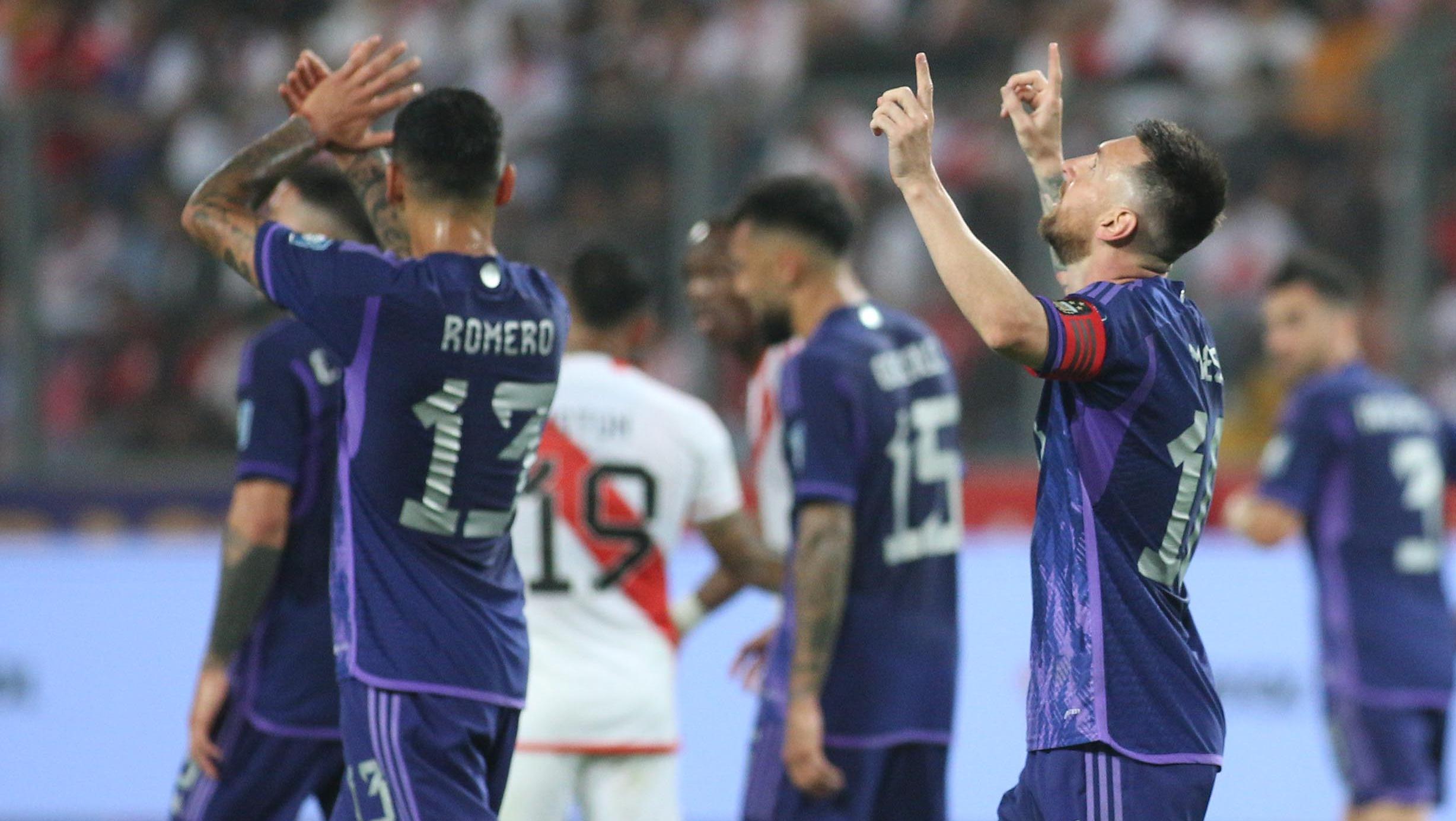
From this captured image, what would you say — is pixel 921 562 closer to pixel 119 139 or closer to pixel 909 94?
pixel 909 94

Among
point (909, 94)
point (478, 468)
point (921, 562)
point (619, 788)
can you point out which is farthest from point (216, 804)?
point (909, 94)

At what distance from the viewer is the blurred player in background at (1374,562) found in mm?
7387

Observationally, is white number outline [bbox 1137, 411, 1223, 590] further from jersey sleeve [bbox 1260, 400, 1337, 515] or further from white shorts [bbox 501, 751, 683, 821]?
jersey sleeve [bbox 1260, 400, 1337, 515]

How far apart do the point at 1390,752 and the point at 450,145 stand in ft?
16.4

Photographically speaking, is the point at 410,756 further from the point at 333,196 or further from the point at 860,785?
the point at 333,196

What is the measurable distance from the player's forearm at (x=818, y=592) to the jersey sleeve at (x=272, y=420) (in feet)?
4.79

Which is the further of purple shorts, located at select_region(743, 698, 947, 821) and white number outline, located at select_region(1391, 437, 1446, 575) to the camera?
white number outline, located at select_region(1391, 437, 1446, 575)

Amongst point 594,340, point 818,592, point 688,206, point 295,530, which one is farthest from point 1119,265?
point 688,206

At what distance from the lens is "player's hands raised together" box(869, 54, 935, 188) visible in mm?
3633

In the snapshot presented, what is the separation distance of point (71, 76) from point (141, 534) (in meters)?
4.80

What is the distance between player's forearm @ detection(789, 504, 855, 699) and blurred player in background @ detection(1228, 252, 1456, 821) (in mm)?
2866

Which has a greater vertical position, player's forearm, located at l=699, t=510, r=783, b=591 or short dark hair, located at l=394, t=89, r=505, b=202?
short dark hair, located at l=394, t=89, r=505, b=202

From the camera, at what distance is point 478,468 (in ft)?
13.8

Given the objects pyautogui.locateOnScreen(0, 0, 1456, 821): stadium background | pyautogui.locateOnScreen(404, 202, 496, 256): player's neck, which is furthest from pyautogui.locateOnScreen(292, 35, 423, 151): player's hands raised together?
pyautogui.locateOnScreen(0, 0, 1456, 821): stadium background
